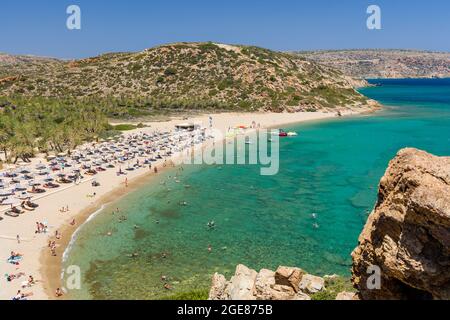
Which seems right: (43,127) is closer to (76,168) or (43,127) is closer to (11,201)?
(76,168)

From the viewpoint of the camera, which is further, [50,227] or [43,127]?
[43,127]

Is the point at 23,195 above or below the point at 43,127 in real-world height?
below

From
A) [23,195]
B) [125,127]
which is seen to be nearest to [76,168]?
[23,195]

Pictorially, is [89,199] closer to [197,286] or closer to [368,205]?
[197,286]

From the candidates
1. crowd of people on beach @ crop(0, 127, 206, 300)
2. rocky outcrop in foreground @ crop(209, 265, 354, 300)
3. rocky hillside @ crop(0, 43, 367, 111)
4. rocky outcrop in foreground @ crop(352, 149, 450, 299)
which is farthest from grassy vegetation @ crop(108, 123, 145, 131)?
rocky outcrop in foreground @ crop(352, 149, 450, 299)

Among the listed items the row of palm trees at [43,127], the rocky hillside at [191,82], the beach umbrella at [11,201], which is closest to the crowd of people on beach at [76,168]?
the beach umbrella at [11,201]

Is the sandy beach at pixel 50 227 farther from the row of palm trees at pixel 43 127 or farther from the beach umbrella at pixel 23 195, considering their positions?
the row of palm trees at pixel 43 127
